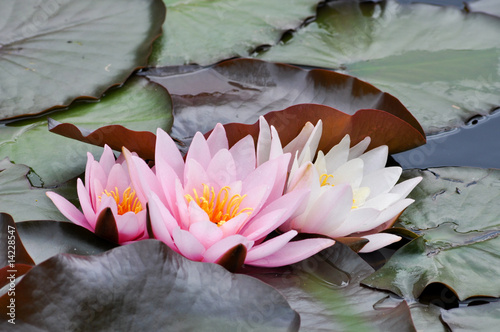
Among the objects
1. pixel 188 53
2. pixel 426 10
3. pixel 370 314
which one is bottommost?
pixel 370 314

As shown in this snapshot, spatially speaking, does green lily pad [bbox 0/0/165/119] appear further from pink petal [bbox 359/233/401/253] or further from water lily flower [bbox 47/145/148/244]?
pink petal [bbox 359/233/401/253]

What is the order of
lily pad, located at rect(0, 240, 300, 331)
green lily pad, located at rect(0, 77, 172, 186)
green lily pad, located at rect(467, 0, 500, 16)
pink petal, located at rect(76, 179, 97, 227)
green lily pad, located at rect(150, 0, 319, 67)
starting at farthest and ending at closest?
green lily pad, located at rect(467, 0, 500, 16) → green lily pad, located at rect(150, 0, 319, 67) → green lily pad, located at rect(0, 77, 172, 186) → pink petal, located at rect(76, 179, 97, 227) → lily pad, located at rect(0, 240, 300, 331)

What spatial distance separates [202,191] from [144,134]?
20 centimetres

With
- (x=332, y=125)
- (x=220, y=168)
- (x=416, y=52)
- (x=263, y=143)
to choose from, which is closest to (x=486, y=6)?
(x=416, y=52)

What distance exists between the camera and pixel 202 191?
1.01 metres

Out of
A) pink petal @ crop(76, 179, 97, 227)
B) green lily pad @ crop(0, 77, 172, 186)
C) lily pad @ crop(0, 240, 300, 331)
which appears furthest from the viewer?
green lily pad @ crop(0, 77, 172, 186)

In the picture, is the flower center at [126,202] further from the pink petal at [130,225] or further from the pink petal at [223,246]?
the pink petal at [223,246]

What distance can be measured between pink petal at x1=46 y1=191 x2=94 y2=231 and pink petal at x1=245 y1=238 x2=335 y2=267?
0.35 meters

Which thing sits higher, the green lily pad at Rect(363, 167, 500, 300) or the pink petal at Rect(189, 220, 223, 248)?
the pink petal at Rect(189, 220, 223, 248)

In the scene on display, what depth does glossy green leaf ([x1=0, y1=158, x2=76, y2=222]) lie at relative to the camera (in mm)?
1070

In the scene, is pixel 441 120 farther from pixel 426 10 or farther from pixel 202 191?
pixel 202 191

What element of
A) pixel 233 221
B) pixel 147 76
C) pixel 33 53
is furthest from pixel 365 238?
pixel 33 53

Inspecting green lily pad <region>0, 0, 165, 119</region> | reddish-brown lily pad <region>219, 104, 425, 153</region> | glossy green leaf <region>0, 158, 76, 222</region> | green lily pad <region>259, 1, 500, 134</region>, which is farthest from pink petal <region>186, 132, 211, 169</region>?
green lily pad <region>259, 1, 500, 134</region>

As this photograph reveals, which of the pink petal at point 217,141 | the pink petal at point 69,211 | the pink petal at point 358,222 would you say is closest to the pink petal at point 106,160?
the pink petal at point 69,211
